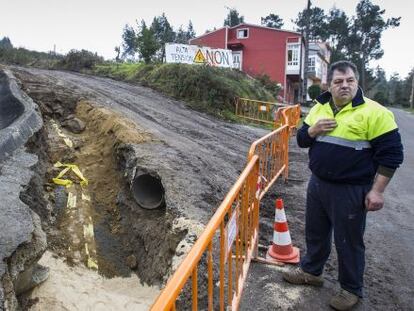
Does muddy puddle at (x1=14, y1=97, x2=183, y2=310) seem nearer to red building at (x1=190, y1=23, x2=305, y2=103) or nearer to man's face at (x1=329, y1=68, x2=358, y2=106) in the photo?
man's face at (x1=329, y1=68, x2=358, y2=106)

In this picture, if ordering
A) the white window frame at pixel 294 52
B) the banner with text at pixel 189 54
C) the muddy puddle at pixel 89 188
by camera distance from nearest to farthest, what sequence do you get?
the muddy puddle at pixel 89 188 → the banner with text at pixel 189 54 → the white window frame at pixel 294 52

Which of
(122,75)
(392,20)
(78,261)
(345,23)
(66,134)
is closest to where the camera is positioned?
(78,261)

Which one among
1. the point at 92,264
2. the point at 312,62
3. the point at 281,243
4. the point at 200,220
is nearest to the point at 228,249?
the point at 281,243

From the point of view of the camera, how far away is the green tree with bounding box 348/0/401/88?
6216 centimetres

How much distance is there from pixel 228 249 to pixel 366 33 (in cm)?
7070

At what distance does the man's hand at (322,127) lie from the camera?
135 inches

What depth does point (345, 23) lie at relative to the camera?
6769 cm

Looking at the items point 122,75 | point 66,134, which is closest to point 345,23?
point 122,75

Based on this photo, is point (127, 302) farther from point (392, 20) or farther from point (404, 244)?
point (392, 20)

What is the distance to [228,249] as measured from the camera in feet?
9.57

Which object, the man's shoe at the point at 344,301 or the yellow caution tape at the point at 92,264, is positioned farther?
the yellow caution tape at the point at 92,264

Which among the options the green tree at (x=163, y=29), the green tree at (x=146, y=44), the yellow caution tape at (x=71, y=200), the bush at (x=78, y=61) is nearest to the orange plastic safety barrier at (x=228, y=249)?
the yellow caution tape at (x=71, y=200)

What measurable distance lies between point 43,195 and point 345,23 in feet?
231

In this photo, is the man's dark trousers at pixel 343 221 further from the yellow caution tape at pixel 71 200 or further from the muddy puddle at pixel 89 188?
the yellow caution tape at pixel 71 200
